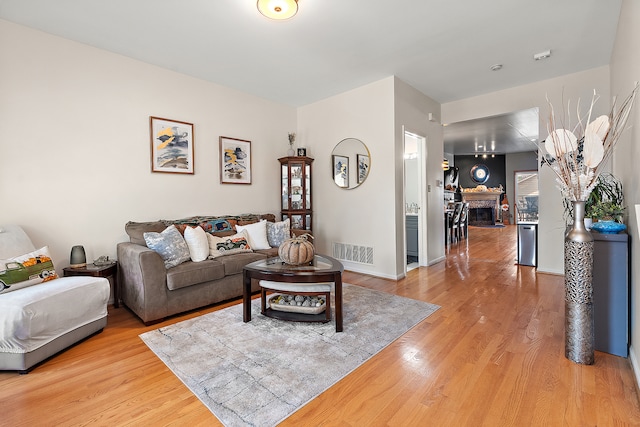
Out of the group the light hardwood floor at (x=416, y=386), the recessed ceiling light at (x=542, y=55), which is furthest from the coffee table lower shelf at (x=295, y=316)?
the recessed ceiling light at (x=542, y=55)

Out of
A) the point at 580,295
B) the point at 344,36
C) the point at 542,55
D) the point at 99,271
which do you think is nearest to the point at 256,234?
the point at 99,271

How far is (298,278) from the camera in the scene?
8.07 feet

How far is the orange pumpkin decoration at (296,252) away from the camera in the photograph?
2678 millimetres

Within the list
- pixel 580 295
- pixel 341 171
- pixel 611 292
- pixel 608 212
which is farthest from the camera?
pixel 341 171

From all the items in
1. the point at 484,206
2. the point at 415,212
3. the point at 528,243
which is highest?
the point at 484,206

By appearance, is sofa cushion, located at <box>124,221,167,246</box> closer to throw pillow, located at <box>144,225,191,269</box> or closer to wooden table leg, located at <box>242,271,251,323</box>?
throw pillow, located at <box>144,225,191,269</box>

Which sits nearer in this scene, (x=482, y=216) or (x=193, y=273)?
(x=193, y=273)

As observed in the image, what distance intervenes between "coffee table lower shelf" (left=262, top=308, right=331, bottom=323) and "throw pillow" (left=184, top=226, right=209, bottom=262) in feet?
3.16

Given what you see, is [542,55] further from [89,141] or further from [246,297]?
[89,141]

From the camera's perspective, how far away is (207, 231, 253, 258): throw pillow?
A: 3.38 meters

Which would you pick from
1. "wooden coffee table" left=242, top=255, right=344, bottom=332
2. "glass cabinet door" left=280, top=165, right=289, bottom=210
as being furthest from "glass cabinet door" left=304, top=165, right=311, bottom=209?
"wooden coffee table" left=242, top=255, right=344, bottom=332

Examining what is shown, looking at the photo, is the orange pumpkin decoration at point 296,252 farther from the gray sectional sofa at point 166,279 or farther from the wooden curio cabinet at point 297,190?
the wooden curio cabinet at point 297,190

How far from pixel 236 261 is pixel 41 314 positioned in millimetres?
1615

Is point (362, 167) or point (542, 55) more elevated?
point (542, 55)
